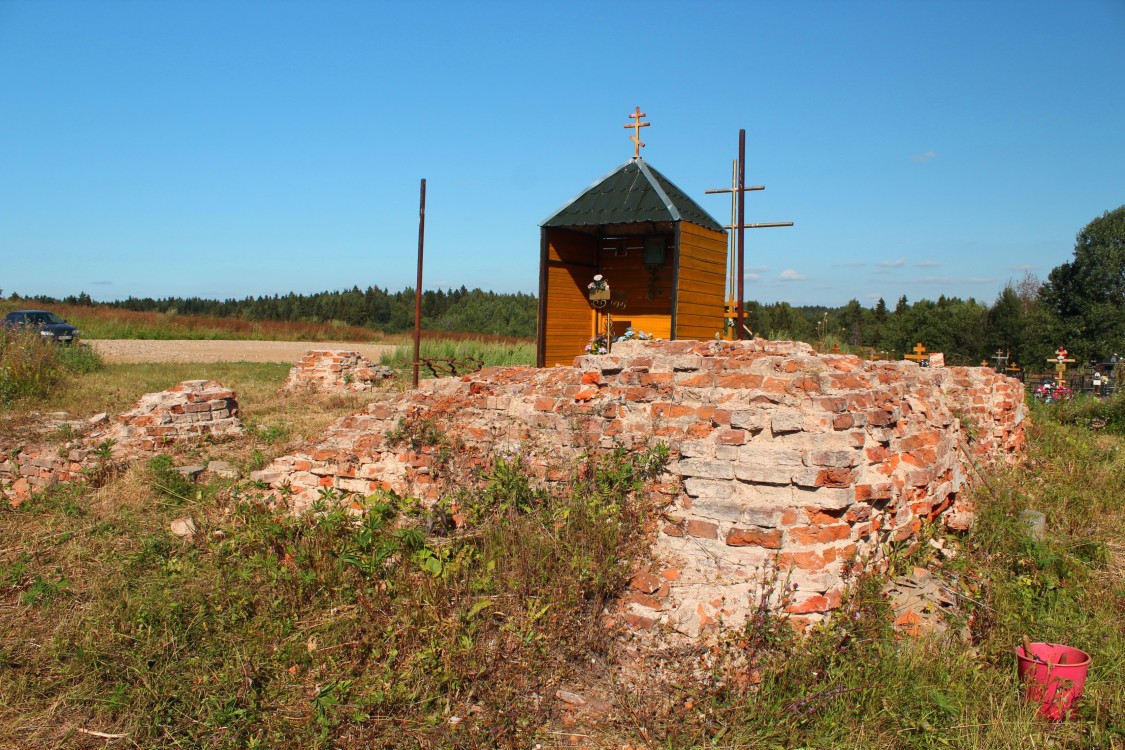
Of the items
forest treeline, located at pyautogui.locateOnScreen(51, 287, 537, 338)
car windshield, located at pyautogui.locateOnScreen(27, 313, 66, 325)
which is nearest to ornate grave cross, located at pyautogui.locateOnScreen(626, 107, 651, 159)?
car windshield, located at pyautogui.locateOnScreen(27, 313, 66, 325)

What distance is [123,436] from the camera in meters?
Answer: 8.30

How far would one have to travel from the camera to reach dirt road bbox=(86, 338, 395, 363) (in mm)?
20594

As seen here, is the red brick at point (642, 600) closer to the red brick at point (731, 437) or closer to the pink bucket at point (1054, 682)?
the red brick at point (731, 437)

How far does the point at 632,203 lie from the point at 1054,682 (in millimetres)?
7804

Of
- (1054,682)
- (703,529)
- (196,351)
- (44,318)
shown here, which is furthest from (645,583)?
(44,318)

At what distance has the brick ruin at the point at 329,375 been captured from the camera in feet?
48.9

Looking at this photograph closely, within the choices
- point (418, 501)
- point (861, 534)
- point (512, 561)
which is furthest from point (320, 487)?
point (861, 534)

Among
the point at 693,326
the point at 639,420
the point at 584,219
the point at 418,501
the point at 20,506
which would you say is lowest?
the point at 20,506

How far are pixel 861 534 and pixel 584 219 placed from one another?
23.0 ft

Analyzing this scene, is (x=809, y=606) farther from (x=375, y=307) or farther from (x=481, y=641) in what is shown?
(x=375, y=307)

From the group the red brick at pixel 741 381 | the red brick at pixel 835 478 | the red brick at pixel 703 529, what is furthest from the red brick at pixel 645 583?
the red brick at pixel 741 381

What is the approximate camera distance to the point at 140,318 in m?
30.0

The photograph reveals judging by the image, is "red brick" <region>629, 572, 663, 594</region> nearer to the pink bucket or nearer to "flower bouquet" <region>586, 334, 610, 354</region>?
the pink bucket

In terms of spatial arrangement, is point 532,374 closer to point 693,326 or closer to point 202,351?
point 693,326
